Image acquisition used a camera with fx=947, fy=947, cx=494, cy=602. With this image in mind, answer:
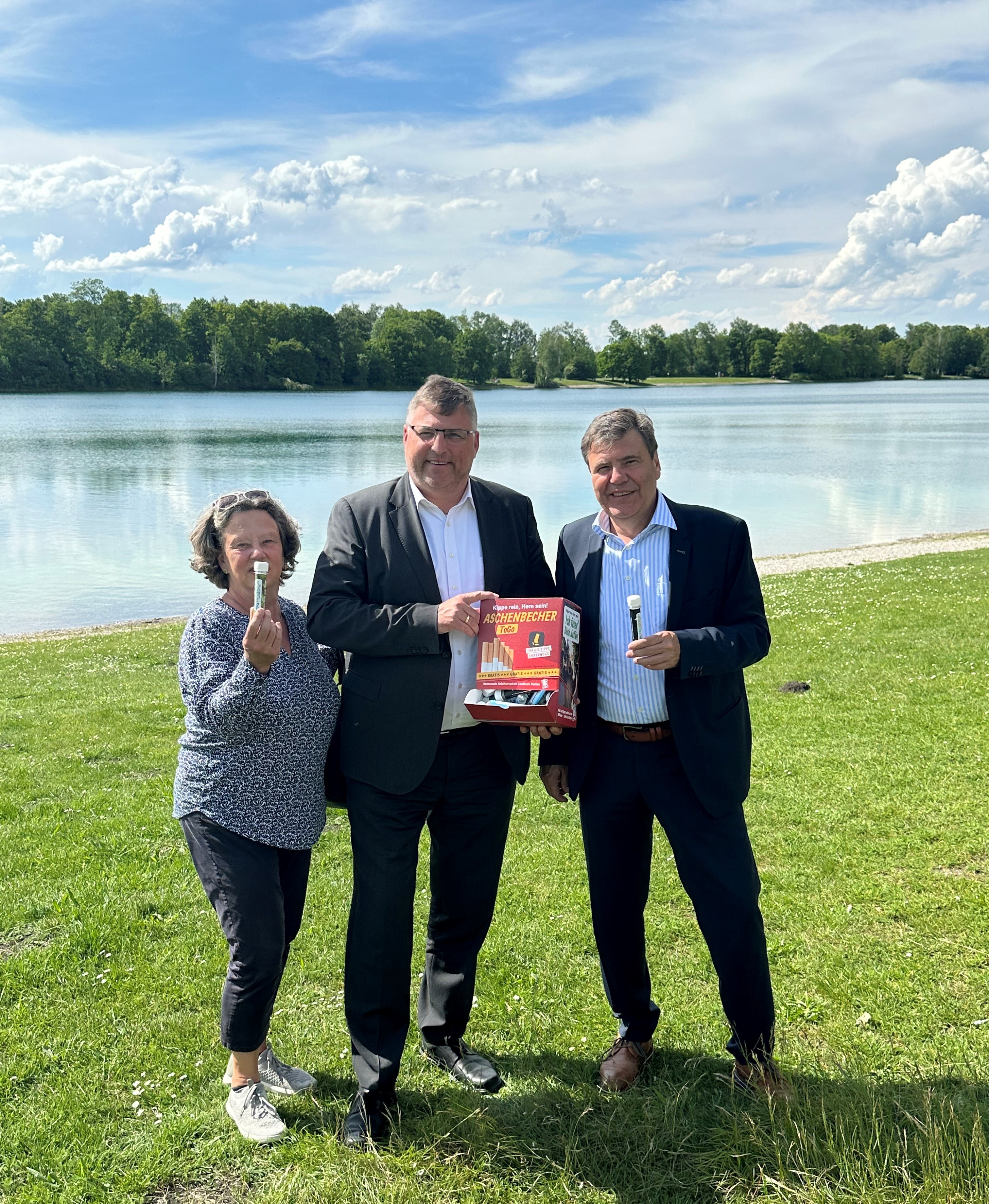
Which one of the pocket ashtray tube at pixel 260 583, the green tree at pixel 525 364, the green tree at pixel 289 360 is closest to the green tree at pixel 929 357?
the green tree at pixel 525 364

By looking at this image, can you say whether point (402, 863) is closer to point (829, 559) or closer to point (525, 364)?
point (829, 559)

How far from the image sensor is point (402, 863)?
372cm

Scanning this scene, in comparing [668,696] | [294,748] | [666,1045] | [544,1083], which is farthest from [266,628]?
[666,1045]

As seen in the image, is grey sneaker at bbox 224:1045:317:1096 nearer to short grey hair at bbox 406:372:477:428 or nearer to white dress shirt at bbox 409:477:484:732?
white dress shirt at bbox 409:477:484:732

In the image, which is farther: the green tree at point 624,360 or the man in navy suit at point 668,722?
the green tree at point 624,360

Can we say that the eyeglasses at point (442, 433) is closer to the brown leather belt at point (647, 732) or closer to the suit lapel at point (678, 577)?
the suit lapel at point (678, 577)

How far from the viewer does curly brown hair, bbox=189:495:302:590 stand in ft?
11.9

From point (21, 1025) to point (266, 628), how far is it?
98.7 inches

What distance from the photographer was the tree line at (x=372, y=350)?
11644 cm

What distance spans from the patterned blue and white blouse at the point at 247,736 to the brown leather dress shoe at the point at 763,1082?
1.91m

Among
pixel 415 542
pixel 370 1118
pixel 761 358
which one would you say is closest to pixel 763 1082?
pixel 370 1118

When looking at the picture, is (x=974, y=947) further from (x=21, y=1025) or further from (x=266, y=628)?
(x=21, y=1025)

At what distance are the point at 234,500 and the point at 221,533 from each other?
5.3 inches

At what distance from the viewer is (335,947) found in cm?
521
